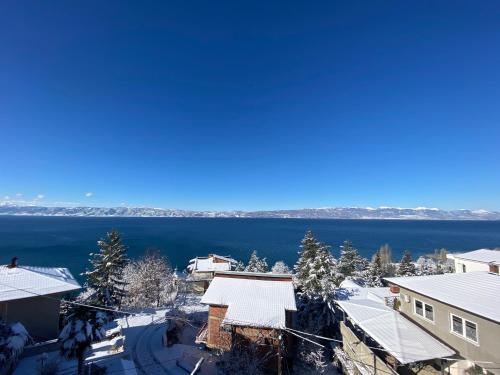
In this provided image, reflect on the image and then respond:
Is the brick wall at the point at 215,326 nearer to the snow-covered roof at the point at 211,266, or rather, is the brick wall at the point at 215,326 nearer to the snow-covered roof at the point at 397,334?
the snow-covered roof at the point at 397,334

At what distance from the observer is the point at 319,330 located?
22469 mm

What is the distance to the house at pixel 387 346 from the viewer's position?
1258 cm

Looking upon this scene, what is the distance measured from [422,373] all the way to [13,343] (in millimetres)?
19271

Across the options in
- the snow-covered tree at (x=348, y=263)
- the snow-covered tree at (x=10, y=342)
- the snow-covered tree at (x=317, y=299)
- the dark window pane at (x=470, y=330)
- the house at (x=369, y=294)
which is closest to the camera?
the snow-covered tree at (x=10, y=342)

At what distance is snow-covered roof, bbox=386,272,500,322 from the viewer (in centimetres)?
1175

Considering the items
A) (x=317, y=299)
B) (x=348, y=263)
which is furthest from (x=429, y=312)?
(x=348, y=263)

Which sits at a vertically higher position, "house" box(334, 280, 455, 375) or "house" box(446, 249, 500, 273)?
Result: "house" box(446, 249, 500, 273)

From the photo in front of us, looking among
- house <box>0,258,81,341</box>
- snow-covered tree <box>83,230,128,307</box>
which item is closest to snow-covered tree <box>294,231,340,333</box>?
house <box>0,258,81,341</box>

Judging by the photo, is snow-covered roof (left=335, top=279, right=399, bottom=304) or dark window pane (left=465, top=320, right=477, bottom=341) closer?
dark window pane (left=465, top=320, right=477, bottom=341)

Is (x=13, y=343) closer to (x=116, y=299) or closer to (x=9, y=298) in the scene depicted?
(x=9, y=298)

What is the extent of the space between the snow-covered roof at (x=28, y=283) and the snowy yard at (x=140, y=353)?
3.11m

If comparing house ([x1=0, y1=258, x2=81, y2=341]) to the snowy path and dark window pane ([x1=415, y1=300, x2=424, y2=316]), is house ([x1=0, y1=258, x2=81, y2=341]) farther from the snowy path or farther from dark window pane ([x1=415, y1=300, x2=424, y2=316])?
dark window pane ([x1=415, y1=300, x2=424, y2=316])

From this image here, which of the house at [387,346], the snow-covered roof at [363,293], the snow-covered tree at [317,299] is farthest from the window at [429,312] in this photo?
the snow-covered tree at [317,299]

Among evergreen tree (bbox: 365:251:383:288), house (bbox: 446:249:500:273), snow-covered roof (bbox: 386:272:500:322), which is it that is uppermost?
snow-covered roof (bbox: 386:272:500:322)
